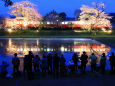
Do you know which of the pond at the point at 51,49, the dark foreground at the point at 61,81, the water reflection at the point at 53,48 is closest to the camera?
the dark foreground at the point at 61,81

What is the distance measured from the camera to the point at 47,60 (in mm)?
8344

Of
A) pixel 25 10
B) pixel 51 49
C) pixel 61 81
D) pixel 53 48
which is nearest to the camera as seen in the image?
pixel 61 81

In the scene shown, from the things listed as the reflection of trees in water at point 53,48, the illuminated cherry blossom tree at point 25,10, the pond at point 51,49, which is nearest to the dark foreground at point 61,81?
the pond at point 51,49

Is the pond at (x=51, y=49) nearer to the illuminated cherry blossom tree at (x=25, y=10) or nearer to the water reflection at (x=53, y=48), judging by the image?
the water reflection at (x=53, y=48)

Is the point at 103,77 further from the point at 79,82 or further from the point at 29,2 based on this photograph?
the point at 29,2

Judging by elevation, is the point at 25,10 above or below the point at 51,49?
above

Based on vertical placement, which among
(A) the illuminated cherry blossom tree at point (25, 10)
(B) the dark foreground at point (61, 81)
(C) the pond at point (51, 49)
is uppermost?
(A) the illuminated cherry blossom tree at point (25, 10)

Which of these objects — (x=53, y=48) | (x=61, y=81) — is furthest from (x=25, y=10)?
(x=61, y=81)

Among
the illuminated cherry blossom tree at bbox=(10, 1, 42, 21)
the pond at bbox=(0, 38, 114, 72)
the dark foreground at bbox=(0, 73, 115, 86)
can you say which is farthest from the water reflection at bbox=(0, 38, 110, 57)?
the illuminated cherry blossom tree at bbox=(10, 1, 42, 21)

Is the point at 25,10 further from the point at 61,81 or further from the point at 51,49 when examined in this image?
the point at 61,81

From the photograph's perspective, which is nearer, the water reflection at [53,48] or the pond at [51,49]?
the pond at [51,49]

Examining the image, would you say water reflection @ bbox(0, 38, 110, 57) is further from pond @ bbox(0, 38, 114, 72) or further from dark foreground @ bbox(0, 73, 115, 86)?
dark foreground @ bbox(0, 73, 115, 86)

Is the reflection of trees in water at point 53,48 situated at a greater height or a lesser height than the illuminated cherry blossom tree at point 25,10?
lesser

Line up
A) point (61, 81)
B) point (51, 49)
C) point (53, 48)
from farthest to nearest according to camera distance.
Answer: point (53, 48) → point (51, 49) → point (61, 81)
